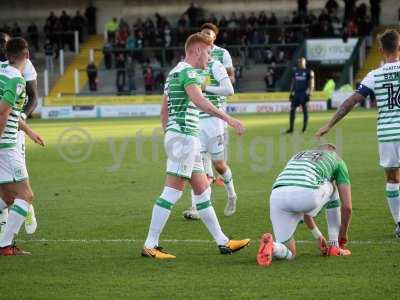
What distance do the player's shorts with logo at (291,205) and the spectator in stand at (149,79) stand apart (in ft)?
121

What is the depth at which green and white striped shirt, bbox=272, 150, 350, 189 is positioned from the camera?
8.66m

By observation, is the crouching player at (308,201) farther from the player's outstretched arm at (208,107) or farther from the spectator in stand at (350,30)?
the spectator in stand at (350,30)

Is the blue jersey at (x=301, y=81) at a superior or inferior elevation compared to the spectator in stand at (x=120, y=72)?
superior

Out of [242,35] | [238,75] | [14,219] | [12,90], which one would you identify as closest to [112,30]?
[242,35]

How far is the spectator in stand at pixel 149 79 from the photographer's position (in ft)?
149

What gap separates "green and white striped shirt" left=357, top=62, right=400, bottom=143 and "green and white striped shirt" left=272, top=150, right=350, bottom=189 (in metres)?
1.28

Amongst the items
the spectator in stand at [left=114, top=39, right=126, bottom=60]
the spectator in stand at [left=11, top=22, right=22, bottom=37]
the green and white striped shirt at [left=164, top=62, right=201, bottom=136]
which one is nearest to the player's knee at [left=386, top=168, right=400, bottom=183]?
the green and white striped shirt at [left=164, top=62, right=201, bottom=136]

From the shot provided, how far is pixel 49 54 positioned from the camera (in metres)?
50.0

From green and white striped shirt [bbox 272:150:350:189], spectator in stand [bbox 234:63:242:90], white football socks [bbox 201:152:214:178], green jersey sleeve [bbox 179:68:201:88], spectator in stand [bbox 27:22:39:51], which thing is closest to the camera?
green and white striped shirt [bbox 272:150:350:189]

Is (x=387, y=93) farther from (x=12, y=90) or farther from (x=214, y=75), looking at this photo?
(x=12, y=90)

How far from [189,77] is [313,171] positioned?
1.56 metres

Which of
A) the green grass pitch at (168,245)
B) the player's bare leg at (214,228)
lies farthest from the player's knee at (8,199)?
the player's bare leg at (214,228)

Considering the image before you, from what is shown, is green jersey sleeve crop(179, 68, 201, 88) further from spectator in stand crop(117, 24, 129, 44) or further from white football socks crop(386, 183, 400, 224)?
spectator in stand crop(117, 24, 129, 44)

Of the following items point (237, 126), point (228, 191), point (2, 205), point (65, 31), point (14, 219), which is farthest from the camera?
point (65, 31)
